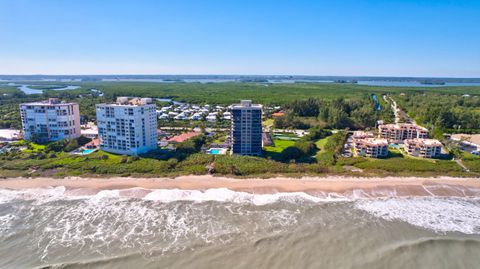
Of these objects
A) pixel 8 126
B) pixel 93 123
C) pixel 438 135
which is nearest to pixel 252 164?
pixel 438 135

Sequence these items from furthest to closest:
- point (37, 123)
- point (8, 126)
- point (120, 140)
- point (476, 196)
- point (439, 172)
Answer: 1. point (8, 126)
2. point (37, 123)
3. point (120, 140)
4. point (439, 172)
5. point (476, 196)

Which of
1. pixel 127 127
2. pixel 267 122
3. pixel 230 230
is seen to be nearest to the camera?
pixel 230 230

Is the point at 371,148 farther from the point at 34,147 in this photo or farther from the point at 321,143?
the point at 34,147

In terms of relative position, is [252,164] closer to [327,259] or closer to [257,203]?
[257,203]

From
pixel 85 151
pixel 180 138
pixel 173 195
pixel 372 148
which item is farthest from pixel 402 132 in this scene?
pixel 85 151

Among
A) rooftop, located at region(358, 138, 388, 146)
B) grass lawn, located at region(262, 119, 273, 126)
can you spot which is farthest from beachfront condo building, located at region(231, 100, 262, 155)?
grass lawn, located at region(262, 119, 273, 126)

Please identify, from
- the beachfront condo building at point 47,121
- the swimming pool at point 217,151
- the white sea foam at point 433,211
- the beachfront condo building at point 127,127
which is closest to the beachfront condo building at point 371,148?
the white sea foam at point 433,211
